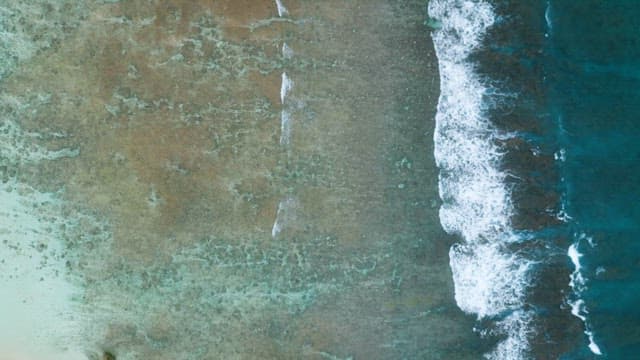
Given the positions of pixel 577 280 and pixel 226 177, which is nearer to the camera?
pixel 226 177

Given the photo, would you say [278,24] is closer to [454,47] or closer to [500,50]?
[454,47]

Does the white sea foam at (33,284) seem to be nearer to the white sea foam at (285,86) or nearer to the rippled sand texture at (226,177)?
the rippled sand texture at (226,177)

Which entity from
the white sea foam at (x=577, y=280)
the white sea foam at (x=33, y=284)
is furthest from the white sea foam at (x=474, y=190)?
the white sea foam at (x=33, y=284)

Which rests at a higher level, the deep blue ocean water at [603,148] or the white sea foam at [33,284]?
the deep blue ocean water at [603,148]

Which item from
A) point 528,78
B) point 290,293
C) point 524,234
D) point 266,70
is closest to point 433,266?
point 524,234

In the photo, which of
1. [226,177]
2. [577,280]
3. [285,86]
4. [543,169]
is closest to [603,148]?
[543,169]

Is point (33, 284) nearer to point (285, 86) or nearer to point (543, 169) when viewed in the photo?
point (285, 86)
